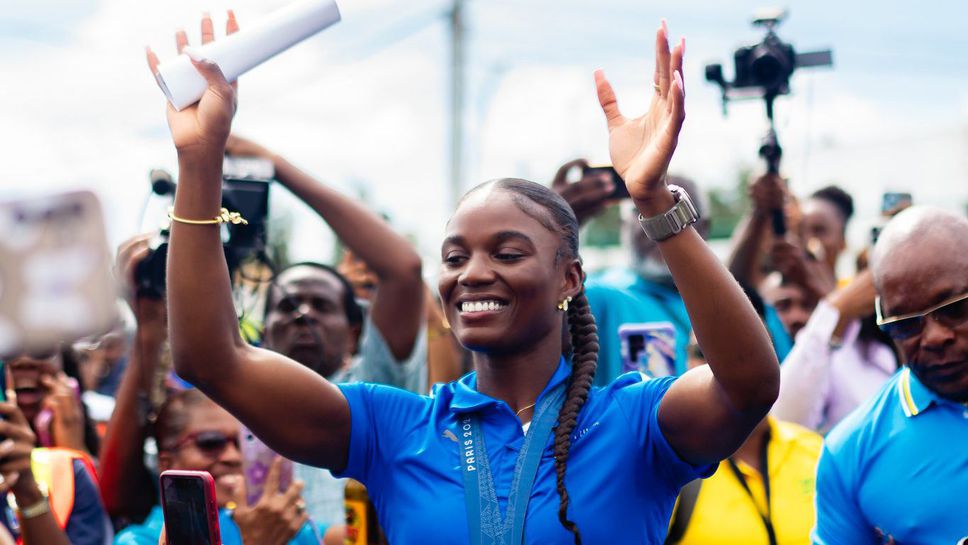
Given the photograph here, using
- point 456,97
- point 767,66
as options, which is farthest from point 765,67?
point 456,97

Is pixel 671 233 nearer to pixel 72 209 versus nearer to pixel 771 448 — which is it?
pixel 771 448

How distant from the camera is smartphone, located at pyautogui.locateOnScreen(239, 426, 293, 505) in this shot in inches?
130

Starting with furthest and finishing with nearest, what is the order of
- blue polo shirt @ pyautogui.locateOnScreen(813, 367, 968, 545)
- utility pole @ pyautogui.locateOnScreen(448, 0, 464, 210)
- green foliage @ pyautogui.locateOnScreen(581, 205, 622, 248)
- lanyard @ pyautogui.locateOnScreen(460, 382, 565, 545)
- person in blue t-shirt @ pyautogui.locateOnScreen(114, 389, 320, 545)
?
green foliage @ pyautogui.locateOnScreen(581, 205, 622, 248) < utility pole @ pyautogui.locateOnScreen(448, 0, 464, 210) < person in blue t-shirt @ pyautogui.locateOnScreen(114, 389, 320, 545) < blue polo shirt @ pyautogui.locateOnScreen(813, 367, 968, 545) < lanyard @ pyautogui.locateOnScreen(460, 382, 565, 545)

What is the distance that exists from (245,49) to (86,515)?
6.03 feet

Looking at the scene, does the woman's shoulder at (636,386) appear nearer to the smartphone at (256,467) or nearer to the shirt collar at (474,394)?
the shirt collar at (474,394)

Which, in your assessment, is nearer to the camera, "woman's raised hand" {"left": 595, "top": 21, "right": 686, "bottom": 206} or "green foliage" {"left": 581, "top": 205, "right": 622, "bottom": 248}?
"woman's raised hand" {"left": 595, "top": 21, "right": 686, "bottom": 206}

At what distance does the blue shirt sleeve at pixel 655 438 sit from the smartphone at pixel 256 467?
4.18 feet

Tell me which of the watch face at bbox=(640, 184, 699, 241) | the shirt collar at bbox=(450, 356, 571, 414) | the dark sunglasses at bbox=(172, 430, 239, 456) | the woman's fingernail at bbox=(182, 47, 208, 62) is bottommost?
the dark sunglasses at bbox=(172, 430, 239, 456)

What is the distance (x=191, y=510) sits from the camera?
7.98 feet

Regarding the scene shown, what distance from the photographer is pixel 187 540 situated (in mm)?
2436

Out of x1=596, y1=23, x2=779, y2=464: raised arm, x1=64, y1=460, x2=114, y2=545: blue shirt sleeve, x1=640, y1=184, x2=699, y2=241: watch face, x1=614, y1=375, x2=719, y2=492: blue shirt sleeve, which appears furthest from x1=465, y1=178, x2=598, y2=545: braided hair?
x1=64, y1=460, x2=114, y2=545: blue shirt sleeve

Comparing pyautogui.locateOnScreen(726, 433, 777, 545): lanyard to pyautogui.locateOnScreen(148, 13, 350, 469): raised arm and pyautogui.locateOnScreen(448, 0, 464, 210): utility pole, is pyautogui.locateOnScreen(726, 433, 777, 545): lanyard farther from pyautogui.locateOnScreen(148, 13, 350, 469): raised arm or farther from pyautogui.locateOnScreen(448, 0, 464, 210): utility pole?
pyautogui.locateOnScreen(448, 0, 464, 210): utility pole

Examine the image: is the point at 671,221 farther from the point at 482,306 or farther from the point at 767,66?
the point at 767,66

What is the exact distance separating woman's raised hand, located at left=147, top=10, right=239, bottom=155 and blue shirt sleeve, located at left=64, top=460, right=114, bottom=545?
1617 millimetres
